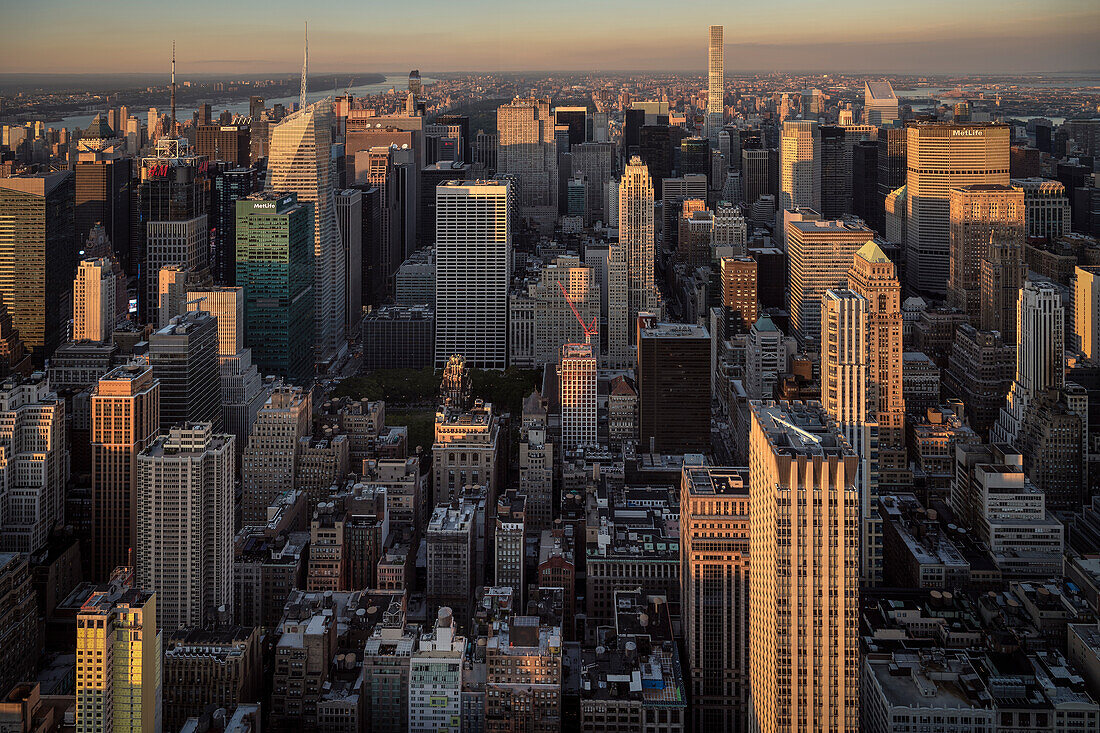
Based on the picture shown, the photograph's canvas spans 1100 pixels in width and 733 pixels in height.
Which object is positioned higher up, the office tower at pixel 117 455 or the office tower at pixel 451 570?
the office tower at pixel 117 455

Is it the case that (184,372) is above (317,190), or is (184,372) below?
below

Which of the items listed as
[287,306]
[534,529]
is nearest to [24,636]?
[534,529]

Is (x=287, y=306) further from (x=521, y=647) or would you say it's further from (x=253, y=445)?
(x=521, y=647)

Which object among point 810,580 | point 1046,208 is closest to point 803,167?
point 1046,208

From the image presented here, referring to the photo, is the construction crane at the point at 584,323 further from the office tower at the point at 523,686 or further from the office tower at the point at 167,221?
the office tower at the point at 523,686

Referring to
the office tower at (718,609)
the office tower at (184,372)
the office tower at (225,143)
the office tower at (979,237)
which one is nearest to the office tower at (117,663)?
the office tower at (718,609)

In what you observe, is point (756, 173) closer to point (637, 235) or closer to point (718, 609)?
point (637, 235)

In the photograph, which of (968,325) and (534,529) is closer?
(534,529)
